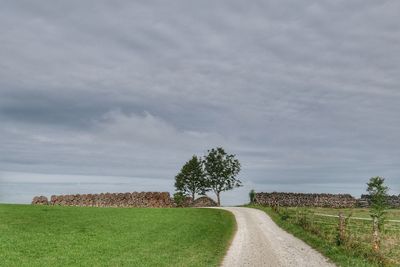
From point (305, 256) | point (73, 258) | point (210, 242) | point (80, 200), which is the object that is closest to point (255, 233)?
point (210, 242)

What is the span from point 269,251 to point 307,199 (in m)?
87.4

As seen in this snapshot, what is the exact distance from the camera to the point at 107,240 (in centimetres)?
3453

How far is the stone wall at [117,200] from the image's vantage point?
307 feet

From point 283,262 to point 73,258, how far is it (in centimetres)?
1175

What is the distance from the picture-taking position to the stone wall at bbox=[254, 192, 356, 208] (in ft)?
366

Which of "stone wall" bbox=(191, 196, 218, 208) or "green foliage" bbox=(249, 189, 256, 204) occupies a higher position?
"green foliage" bbox=(249, 189, 256, 204)

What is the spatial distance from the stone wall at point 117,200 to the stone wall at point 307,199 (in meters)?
25.0

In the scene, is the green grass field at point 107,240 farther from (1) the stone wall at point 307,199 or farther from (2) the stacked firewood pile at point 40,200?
(1) the stone wall at point 307,199

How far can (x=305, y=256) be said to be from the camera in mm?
29469

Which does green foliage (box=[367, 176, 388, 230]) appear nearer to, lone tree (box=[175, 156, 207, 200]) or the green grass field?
the green grass field

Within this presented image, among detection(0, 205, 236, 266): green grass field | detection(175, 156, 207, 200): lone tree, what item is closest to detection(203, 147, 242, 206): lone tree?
detection(175, 156, 207, 200): lone tree

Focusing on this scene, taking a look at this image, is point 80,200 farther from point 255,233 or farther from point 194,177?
point 255,233

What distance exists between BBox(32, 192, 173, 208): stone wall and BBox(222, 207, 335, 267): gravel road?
52.5 metres

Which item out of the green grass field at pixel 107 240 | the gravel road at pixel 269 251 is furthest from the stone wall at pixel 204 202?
the gravel road at pixel 269 251
